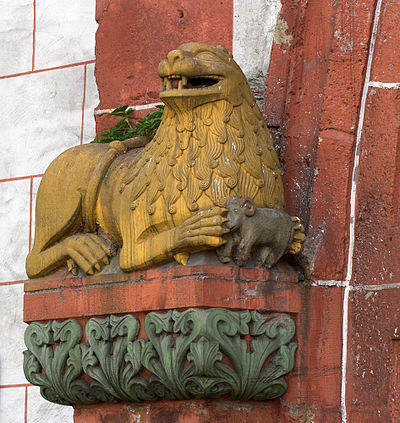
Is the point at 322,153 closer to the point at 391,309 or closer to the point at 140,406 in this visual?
the point at 391,309

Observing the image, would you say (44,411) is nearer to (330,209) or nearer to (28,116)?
(28,116)

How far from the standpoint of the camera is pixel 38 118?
158 inches

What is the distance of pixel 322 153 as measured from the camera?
297 cm

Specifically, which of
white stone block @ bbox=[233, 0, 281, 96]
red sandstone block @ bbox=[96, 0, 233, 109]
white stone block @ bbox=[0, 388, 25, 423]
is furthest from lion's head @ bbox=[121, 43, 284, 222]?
white stone block @ bbox=[0, 388, 25, 423]

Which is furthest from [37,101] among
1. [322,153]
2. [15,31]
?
[322,153]

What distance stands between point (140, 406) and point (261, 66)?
108cm

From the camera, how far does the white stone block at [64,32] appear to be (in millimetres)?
3934

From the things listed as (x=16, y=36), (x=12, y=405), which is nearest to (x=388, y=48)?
(x=16, y=36)

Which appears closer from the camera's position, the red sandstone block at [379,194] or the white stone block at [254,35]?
the red sandstone block at [379,194]

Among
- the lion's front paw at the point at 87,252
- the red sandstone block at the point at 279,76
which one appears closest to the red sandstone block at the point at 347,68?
the red sandstone block at the point at 279,76

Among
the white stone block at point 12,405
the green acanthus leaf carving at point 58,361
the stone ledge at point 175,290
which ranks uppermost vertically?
the stone ledge at point 175,290

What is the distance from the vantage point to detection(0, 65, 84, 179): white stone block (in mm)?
3930

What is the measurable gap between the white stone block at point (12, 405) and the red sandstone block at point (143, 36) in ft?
3.53

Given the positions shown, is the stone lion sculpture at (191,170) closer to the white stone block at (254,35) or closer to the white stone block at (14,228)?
the white stone block at (254,35)
